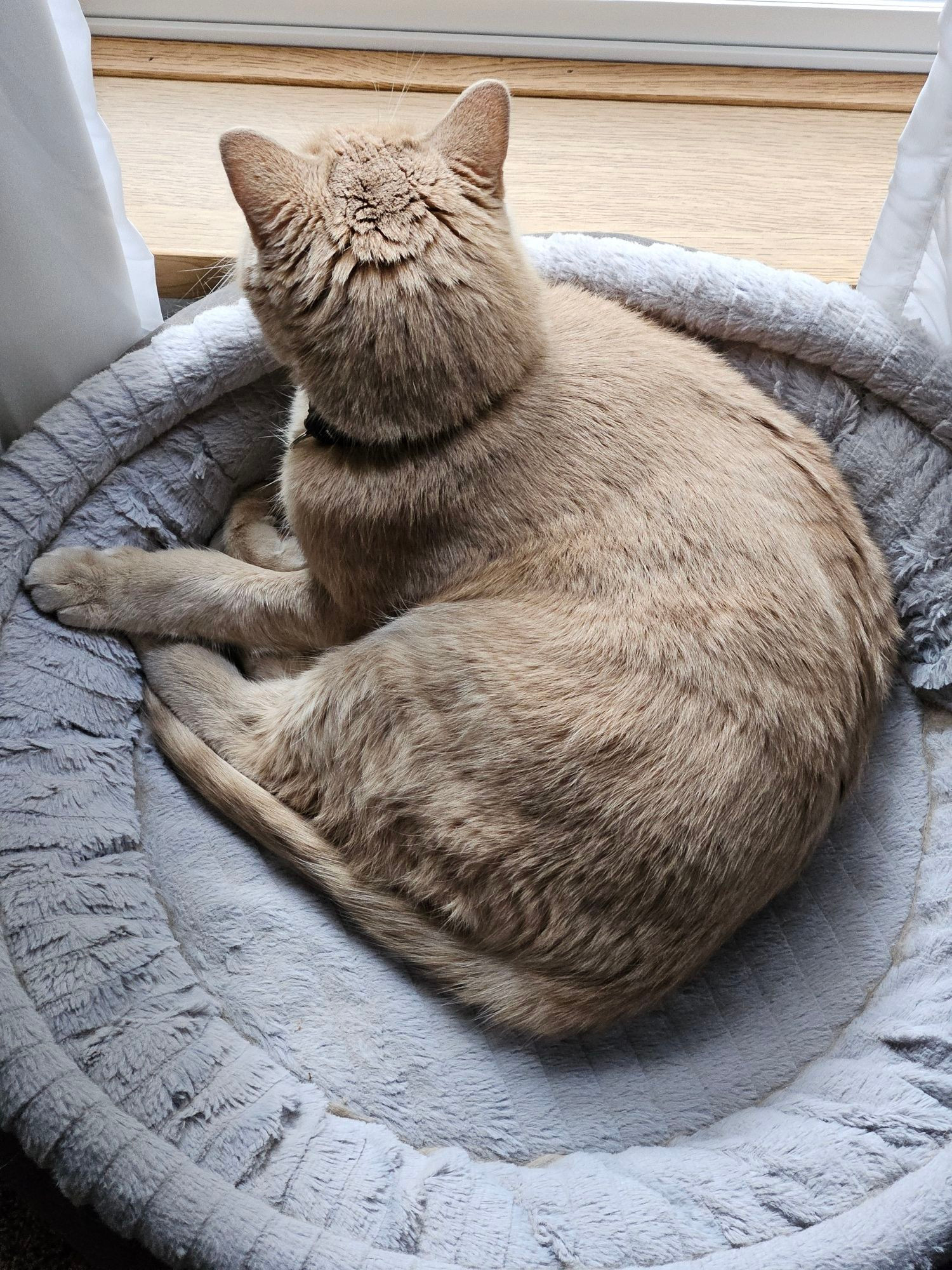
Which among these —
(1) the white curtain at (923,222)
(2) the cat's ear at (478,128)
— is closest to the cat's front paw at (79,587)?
(2) the cat's ear at (478,128)

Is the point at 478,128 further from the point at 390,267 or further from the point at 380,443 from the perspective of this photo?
the point at 380,443

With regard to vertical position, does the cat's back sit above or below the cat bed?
above

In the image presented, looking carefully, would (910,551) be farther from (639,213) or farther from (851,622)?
(639,213)

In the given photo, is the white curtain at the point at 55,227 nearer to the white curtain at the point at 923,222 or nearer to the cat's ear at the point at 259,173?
the cat's ear at the point at 259,173

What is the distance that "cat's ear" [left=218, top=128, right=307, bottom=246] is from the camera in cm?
106

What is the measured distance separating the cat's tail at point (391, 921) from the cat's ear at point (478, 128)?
0.79 meters

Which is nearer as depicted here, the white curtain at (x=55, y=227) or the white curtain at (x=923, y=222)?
the white curtain at (x=55, y=227)

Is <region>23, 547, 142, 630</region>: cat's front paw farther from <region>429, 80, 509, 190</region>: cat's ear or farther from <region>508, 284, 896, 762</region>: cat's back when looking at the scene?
<region>429, 80, 509, 190</region>: cat's ear

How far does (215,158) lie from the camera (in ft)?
5.92

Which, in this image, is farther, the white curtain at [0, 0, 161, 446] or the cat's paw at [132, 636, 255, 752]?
the cat's paw at [132, 636, 255, 752]

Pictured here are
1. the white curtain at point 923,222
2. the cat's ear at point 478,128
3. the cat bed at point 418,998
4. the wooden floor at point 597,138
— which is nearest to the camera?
the cat bed at point 418,998

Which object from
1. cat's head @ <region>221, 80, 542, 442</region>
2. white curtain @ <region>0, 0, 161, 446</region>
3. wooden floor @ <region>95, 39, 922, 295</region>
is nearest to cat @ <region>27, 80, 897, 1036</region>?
cat's head @ <region>221, 80, 542, 442</region>

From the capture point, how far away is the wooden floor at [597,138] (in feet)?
5.80

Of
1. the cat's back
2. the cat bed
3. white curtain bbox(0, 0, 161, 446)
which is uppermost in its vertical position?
white curtain bbox(0, 0, 161, 446)
